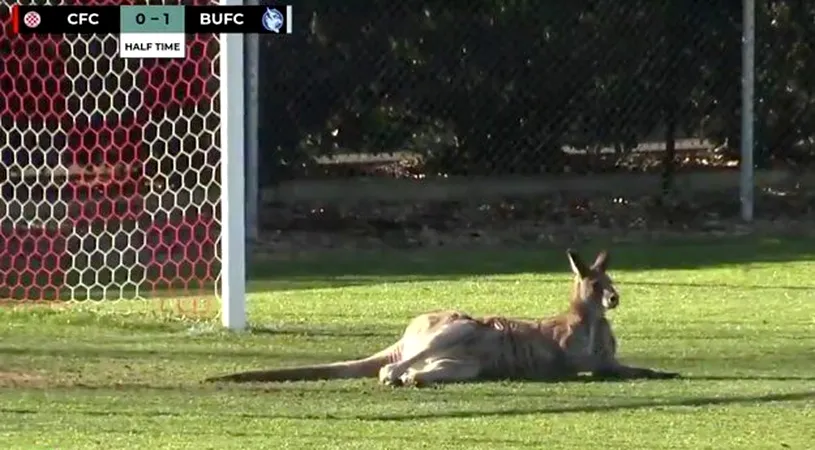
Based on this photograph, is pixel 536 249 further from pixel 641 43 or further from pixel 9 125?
pixel 9 125

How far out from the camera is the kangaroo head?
938cm

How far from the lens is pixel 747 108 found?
50.5 ft

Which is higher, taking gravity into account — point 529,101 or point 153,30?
point 153,30

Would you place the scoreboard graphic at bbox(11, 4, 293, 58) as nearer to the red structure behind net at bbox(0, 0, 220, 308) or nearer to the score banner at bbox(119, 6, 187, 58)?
the score banner at bbox(119, 6, 187, 58)

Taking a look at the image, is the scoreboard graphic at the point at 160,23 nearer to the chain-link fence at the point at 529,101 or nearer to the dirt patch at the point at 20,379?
the dirt patch at the point at 20,379

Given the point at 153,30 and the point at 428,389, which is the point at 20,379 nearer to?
the point at 428,389

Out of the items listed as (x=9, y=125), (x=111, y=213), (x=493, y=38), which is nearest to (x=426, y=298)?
(x=111, y=213)

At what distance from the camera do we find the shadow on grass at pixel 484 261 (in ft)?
42.5

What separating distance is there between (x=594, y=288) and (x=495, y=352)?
0.62m

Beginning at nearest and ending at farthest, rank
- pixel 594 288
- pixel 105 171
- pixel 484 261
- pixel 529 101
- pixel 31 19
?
1. pixel 594 288
2. pixel 31 19
3. pixel 105 171
4. pixel 484 261
5. pixel 529 101

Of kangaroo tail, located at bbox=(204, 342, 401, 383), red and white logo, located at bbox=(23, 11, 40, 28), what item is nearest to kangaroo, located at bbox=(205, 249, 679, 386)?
kangaroo tail, located at bbox=(204, 342, 401, 383)

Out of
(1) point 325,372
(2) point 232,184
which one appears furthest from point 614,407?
(2) point 232,184

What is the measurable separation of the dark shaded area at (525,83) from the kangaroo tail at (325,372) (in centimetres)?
586

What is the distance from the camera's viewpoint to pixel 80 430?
768 cm
